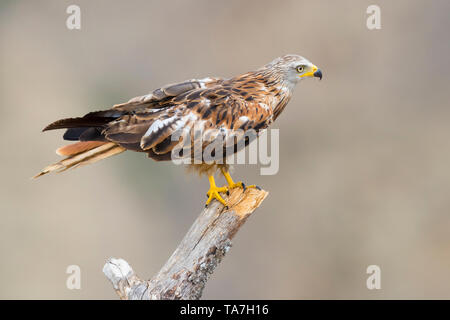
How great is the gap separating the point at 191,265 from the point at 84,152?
1.04 m

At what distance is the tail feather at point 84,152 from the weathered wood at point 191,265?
0.69 meters

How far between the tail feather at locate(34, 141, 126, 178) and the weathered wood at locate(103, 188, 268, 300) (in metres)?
0.69

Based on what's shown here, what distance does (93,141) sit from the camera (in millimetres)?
3609

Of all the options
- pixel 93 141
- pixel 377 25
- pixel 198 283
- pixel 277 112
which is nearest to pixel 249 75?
pixel 277 112

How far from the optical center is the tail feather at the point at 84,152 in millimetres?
3552

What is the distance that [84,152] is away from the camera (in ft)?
11.8

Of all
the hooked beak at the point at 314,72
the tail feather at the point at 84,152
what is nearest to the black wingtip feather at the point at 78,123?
the tail feather at the point at 84,152

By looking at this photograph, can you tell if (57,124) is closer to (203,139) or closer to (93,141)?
(93,141)

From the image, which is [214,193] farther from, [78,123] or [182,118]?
[78,123]

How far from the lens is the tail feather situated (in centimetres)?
355

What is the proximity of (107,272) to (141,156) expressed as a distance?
22.0 feet

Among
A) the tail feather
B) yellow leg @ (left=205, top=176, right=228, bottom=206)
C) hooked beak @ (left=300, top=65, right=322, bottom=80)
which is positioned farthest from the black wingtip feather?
hooked beak @ (left=300, top=65, right=322, bottom=80)

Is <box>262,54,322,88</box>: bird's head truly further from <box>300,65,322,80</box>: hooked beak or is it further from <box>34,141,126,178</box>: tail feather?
<box>34,141,126,178</box>: tail feather

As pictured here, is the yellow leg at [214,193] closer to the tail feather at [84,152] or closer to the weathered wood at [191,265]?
the weathered wood at [191,265]
